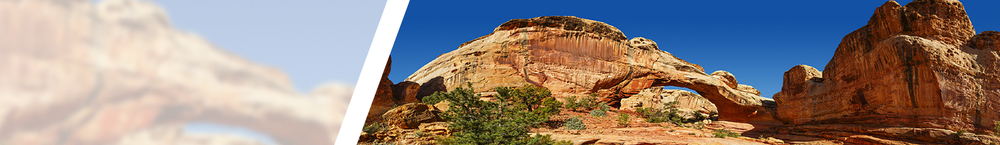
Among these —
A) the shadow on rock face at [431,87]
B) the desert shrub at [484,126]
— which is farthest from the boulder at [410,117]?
Answer: the shadow on rock face at [431,87]

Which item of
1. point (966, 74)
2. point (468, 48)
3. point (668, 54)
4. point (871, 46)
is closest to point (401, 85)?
point (468, 48)

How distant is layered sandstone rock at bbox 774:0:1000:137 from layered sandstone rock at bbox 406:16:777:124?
522 inches

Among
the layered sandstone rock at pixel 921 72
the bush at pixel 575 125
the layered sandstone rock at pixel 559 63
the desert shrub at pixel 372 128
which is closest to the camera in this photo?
the layered sandstone rock at pixel 921 72

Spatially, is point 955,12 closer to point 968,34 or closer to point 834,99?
point 968,34

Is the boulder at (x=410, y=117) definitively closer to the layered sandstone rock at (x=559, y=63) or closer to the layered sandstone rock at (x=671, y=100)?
the layered sandstone rock at (x=559, y=63)

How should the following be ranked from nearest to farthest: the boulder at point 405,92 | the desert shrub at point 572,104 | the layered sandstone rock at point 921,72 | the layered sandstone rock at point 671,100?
the layered sandstone rock at point 921,72, the desert shrub at point 572,104, the boulder at point 405,92, the layered sandstone rock at point 671,100

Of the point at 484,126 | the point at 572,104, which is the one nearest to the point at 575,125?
the point at 484,126

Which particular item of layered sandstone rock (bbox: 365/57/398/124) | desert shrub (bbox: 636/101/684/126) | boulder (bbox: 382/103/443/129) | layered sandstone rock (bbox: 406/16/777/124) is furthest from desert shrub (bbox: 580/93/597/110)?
boulder (bbox: 382/103/443/129)

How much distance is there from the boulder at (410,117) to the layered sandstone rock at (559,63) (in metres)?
9.58

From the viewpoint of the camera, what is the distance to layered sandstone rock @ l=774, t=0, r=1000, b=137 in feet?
31.0

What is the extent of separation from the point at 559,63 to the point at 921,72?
16.0m

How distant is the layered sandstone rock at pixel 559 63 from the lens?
2403 centimetres

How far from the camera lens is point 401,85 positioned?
22.5m

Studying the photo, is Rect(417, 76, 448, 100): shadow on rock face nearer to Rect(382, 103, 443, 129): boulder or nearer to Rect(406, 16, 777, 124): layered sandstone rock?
Rect(406, 16, 777, 124): layered sandstone rock
